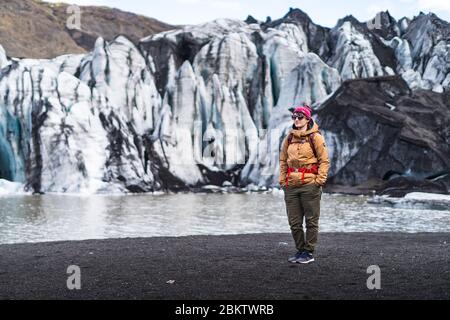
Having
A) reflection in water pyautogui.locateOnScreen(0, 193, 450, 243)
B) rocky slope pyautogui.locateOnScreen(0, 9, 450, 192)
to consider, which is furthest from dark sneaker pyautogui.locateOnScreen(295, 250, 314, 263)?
rocky slope pyautogui.locateOnScreen(0, 9, 450, 192)

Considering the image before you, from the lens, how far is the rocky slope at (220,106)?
1829 inches

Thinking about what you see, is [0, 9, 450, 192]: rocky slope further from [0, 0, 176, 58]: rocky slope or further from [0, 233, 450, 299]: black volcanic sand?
[0, 0, 176, 58]: rocky slope

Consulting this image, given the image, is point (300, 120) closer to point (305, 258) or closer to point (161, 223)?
point (305, 258)

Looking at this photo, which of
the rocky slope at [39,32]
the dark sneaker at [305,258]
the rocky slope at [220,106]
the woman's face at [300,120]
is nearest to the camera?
the dark sneaker at [305,258]

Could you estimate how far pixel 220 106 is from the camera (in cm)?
5822

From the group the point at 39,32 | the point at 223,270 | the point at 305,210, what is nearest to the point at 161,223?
the point at 305,210

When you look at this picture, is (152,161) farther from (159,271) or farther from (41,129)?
(159,271)

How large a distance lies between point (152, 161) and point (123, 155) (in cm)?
386

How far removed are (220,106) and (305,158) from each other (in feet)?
165

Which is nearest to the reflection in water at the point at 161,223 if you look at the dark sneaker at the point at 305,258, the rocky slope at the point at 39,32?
the dark sneaker at the point at 305,258

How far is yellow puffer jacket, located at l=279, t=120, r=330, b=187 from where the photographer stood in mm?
8156

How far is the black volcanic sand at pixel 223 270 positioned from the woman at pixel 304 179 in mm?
374

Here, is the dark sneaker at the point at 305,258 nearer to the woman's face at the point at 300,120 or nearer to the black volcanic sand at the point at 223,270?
the black volcanic sand at the point at 223,270
